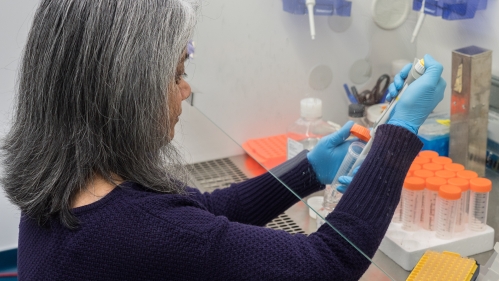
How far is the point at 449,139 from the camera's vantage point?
1077mm

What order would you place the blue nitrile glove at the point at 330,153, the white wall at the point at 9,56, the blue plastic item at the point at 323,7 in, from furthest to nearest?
the white wall at the point at 9,56, the blue plastic item at the point at 323,7, the blue nitrile glove at the point at 330,153

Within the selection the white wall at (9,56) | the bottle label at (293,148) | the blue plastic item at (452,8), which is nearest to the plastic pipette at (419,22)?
the blue plastic item at (452,8)

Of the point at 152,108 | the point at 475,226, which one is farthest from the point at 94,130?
the point at 475,226

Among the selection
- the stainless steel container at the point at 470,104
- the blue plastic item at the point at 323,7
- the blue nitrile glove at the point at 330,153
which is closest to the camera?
the stainless steel container at the point at 470,104

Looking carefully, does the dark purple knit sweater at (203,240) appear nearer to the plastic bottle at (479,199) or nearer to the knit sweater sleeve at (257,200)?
the plastic bottle at (479,199)

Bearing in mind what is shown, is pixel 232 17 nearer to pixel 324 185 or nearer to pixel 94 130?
pixel 324 185

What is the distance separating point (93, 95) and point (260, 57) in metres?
0.67

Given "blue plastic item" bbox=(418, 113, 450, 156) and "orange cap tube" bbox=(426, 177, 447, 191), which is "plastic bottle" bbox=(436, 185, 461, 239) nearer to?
"orange cap tube" bbox=(426, 177, 447, 191)

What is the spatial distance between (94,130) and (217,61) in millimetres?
659

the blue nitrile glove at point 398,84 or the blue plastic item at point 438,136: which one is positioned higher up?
the blue nitrile glove at point 398,84

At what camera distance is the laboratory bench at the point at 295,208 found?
79cm

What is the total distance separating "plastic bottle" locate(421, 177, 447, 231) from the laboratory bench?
84mm

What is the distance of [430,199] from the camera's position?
0.95 m

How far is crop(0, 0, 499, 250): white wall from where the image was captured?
133 cm
